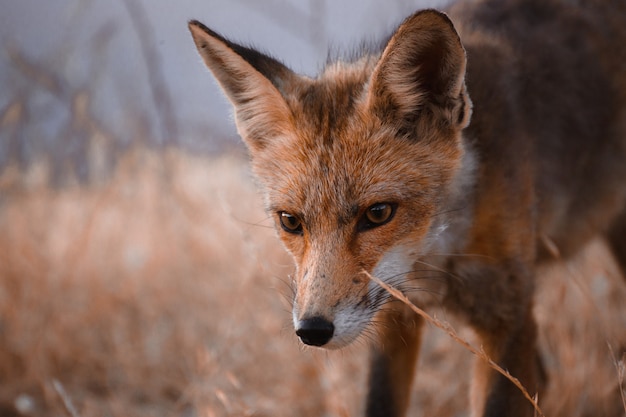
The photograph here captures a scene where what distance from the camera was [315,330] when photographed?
2.36 meters

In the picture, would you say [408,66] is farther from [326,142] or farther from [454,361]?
[454,361]

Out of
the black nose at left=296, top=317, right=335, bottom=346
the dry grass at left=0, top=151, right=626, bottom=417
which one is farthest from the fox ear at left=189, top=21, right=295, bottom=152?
the black nose at left=296, top=317, right=335, bottom=346

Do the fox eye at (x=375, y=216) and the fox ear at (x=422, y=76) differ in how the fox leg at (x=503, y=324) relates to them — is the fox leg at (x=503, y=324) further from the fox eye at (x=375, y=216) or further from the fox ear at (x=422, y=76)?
the fox ear at (x=422, y=76)

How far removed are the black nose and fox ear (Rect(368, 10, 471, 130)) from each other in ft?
3.06

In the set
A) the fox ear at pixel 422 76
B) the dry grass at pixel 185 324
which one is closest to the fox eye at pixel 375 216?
the fox ear at pixel 422 76

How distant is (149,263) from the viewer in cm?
608

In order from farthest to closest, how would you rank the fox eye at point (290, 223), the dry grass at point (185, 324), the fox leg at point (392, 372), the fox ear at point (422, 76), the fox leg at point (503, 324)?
the dry grass at point (185, 324), the fox leg at point (392, 372), the fox leg at point (503, 324), the fox eye at point (290, 223), the fox ear at point (422, 76)

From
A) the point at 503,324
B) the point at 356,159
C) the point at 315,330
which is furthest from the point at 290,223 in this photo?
the point at 503,324

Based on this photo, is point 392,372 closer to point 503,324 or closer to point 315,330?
point 503,324

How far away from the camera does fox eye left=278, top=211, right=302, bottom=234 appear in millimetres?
2822

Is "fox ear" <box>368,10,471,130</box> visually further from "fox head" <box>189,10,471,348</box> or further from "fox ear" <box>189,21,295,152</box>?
"fox ear" <box>189,21,295,152</box>

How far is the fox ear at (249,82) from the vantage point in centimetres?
286

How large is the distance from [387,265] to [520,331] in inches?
28.6

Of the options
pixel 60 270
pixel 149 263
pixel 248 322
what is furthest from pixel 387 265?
pixel 149 263
